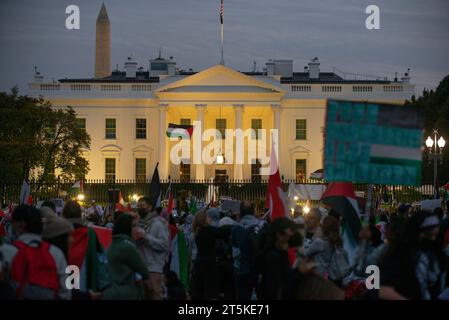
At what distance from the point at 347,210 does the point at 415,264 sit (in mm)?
2484

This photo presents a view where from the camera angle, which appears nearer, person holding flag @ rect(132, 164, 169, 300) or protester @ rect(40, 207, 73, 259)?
protester @ rect(40, 207, 73, 259)

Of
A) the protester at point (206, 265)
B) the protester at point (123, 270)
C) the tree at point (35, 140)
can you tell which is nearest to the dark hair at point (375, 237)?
the protester at point (206, 265)

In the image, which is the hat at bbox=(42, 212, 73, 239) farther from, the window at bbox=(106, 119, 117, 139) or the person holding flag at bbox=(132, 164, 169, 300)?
the window at bbox=(106, 119, 117, 139)

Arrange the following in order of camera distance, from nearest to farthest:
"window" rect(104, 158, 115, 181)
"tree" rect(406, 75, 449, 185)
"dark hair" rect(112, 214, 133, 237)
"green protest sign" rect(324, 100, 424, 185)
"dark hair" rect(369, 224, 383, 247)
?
"green protest sign" rect(324, 100, 424, 185) < "dark hair" rect(112, 214, 133, 237) < "dark hair" rect(369, 224, 383, 247) < "tree" rect(406, 75, 449, 185) < "window" rect(104, 158, 115, 181)

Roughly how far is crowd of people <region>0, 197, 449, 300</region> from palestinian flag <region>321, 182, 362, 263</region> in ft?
0.22

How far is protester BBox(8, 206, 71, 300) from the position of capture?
7.47 m

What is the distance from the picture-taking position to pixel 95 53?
3713 inches

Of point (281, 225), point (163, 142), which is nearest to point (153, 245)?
point (281, 225)

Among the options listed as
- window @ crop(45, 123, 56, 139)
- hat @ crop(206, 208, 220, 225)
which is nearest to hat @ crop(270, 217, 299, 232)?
hat @ crop(206, 208, 220, 225)

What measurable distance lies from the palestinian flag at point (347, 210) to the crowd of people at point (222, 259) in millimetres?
66

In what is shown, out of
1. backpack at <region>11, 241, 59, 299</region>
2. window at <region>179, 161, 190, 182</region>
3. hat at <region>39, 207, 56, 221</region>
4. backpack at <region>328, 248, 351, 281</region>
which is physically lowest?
backpack at <region>328, 248, 351, 281</region>

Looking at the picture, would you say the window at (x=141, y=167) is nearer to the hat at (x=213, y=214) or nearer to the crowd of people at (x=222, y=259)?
the hat at (x=213, y=214)

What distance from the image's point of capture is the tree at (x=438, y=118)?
165ft
